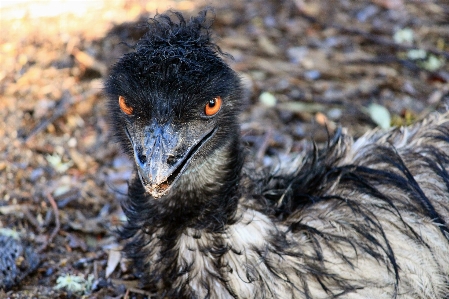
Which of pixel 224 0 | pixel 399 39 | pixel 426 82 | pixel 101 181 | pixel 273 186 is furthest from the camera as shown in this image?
pixel 224 0

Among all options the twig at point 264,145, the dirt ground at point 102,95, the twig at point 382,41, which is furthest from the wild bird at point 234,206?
the twig at point 382,41

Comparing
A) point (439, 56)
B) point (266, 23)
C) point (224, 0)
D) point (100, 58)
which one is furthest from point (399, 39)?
point (100, 58)

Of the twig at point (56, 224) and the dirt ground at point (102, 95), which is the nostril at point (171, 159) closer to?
the dirt ground at point (102, 95)

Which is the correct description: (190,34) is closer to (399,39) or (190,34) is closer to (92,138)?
(92,138)

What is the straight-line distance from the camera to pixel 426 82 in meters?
6.73

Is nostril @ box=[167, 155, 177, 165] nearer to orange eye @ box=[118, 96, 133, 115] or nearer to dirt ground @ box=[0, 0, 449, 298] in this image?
orange eye @ box=[118, 96, 133, 115]

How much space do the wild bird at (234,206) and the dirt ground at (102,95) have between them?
2.44 feet

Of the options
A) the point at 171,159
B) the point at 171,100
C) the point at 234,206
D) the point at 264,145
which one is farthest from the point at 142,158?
the point at 264,145

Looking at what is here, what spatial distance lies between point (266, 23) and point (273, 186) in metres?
4.06

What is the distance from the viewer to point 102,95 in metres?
4.89

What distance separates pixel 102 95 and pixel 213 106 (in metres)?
1.79

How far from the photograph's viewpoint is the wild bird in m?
3.20

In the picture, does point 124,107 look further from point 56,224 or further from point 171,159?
point 56,224

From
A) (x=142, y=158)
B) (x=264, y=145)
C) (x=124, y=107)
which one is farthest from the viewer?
(x=264, y=145)
